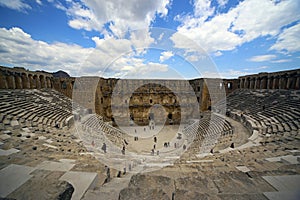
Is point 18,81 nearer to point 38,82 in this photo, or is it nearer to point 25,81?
point 25,81

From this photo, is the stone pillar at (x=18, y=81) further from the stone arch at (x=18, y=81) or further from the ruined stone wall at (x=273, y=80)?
the ruined stone wall at (x=273, y=80)

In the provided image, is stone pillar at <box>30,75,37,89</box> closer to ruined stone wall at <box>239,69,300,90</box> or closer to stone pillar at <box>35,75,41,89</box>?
stone pillar at <box>35,75,41,89</box>

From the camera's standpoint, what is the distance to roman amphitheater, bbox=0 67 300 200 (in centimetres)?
246

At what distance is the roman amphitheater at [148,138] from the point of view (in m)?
2.46

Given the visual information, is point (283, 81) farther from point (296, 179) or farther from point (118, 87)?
point (118, 87)

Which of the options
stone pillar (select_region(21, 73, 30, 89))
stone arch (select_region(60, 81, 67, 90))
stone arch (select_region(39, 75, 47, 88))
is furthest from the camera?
stone arch (select_region(60, 81, 67, 90))

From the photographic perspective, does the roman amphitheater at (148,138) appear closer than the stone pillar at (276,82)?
Yes

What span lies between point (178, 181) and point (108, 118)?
75.5 ft

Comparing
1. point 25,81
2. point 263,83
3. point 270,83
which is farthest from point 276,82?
point 25,81

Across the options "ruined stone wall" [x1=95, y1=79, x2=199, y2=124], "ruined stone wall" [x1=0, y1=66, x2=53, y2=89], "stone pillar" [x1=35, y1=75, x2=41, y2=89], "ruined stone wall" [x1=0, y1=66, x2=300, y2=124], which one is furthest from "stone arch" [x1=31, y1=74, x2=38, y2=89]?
"ruined stone wall" [x1=95, y1=79, x2=199, y2=124]

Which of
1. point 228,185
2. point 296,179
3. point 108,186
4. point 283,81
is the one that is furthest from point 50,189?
point 283,81

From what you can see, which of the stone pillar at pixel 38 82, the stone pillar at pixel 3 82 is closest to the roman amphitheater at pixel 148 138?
the stone pillar at pixel 3 82

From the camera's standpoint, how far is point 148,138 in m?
18.1

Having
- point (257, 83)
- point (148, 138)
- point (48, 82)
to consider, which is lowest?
point (148, 138)
